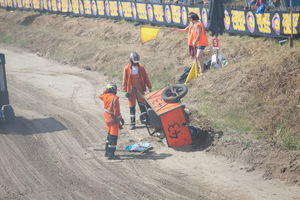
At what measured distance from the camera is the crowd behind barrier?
15336mm

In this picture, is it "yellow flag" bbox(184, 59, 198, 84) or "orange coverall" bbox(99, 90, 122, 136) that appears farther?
"yellow flag" bbox(184, 59, 198, 84)

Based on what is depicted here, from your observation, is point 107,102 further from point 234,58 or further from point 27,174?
point 234,58

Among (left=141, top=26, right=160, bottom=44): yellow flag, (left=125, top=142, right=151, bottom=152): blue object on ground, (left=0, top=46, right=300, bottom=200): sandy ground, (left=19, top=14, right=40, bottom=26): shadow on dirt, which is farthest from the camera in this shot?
(left=19, top=14, right=40, bottom=26): shadow on dirt

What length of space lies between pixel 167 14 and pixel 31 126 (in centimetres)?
1092

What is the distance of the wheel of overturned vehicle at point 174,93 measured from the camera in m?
10.7

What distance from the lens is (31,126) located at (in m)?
12.8

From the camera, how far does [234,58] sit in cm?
1566

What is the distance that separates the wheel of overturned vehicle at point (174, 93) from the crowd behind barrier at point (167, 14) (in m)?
5.68

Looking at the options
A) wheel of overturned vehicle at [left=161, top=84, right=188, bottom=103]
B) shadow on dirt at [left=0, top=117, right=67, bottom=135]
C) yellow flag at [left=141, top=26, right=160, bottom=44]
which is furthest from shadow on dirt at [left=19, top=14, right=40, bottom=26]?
wheel of overturned vehicle at [left=161, top=84, right=188, bottom=103]

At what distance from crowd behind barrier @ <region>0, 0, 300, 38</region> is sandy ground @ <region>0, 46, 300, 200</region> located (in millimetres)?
6119

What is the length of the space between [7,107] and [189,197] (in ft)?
23.6

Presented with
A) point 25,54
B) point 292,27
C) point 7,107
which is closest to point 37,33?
point 25,54

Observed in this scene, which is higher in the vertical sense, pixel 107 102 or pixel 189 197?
pixel 107 102

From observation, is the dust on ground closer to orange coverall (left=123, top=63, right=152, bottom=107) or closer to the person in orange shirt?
the person in orange shirt
